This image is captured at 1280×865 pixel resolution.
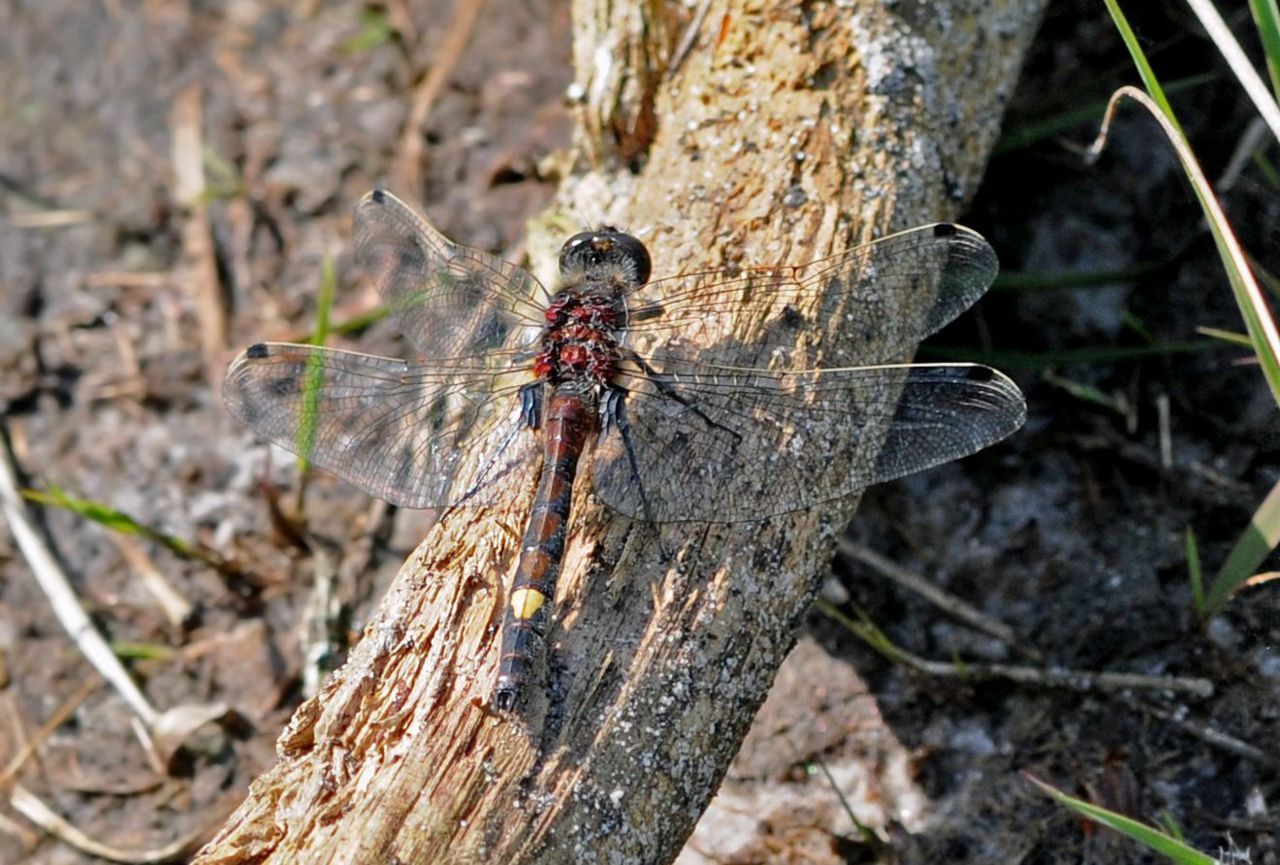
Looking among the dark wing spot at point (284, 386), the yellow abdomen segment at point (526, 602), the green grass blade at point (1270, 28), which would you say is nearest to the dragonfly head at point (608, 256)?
the dark wing spot at point (284, 386)

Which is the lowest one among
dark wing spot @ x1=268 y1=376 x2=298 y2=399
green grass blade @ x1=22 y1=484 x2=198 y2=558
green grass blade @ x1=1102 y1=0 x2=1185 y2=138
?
green grass blade @ x1=22 y1=484 x2=198 y2=558

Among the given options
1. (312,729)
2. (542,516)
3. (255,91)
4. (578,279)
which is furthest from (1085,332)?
(255,91)

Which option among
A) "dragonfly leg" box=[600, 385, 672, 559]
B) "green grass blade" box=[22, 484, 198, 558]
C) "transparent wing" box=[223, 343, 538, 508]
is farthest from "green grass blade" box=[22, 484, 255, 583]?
"dragonfly leg" box=[600, 385, 672, 559]

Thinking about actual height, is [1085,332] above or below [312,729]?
above

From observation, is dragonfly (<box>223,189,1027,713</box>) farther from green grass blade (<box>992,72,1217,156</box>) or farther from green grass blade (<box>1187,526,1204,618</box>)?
green grass blade (<box>992,72,1217,156</box>)

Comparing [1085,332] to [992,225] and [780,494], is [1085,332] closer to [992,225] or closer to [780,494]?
[992,225]

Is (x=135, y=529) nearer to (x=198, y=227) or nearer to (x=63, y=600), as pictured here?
(x=63, y=600)

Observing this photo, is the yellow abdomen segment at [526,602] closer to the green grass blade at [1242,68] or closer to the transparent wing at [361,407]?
the transparent wing at [361,407]

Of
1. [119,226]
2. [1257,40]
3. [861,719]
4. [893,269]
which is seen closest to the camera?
[893,269]
